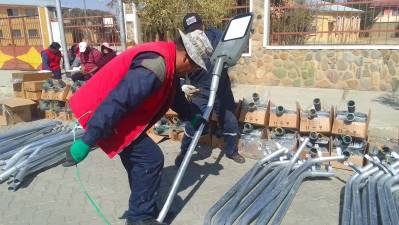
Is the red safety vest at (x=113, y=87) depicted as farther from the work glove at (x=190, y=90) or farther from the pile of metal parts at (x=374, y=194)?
the pile of metal parts at (x=374, y=194)

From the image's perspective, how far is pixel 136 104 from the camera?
2592 mm

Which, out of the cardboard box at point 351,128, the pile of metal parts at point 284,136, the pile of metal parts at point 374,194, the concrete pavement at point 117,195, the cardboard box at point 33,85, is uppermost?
the cardboard box at point 33,85

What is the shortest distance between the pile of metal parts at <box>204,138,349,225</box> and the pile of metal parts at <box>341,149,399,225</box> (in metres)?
0.38

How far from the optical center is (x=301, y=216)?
3.39 meters

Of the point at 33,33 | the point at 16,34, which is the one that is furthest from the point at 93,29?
the point at 16,34

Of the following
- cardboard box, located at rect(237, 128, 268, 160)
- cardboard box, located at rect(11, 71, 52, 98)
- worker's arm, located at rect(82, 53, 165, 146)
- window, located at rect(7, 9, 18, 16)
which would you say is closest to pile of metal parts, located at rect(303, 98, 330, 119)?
cardboard box, located at rect(237, 128, 268, 160)

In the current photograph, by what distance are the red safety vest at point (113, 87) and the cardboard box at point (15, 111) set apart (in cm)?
442

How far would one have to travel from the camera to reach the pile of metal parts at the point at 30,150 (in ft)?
13.9

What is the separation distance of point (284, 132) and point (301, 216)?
1.54 metres

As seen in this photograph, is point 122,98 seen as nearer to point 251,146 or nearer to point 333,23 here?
point 251,146

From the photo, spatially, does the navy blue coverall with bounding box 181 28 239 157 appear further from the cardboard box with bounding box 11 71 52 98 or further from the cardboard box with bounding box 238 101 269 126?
the cardboard box with bounding box 11 71 52 98

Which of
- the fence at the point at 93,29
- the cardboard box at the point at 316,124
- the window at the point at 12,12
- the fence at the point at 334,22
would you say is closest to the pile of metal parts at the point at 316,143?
the cardboard box at the point at 316,124

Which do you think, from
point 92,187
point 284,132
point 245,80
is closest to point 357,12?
point 245,80

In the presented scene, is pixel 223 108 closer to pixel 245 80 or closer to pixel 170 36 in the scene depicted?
pixel 170 36
